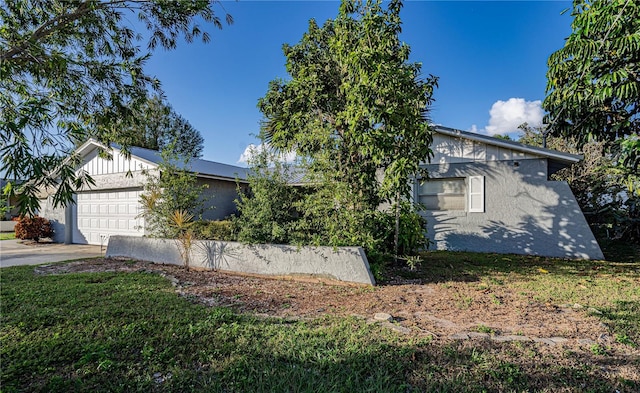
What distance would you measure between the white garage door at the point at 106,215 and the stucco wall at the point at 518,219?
1133 centimetres

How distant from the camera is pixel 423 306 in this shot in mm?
4711

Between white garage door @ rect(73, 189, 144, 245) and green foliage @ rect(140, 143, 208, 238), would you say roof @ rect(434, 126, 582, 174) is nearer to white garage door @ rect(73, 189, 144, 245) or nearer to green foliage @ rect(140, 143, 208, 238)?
green foliage @ rect(140, 143, 208, 238)

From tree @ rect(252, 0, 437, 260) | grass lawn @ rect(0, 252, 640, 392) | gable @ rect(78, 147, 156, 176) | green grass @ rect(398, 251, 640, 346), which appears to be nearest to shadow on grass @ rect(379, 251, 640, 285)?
green grass @ rect(398, 251, 640, 346)

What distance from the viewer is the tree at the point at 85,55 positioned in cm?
423

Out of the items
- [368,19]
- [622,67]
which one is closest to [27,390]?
[368,19]

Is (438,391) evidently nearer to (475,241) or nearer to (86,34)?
(86,34)

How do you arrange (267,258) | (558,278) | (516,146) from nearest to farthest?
1. (558,278)
2. (267,258)
3. (516,146)

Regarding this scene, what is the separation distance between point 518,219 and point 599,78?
453 cm

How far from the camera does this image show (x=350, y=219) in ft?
20.3

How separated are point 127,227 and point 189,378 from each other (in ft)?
38.1

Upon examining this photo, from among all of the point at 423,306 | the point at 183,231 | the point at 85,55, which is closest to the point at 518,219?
the point at 423,306

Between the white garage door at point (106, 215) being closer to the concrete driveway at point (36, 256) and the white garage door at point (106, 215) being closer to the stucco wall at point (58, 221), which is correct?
the stucco wall at point (58, 221)

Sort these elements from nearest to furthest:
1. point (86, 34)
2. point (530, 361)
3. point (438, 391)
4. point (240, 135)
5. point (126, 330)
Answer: point (438, 391)
point (530, 361)
point (126, 330)
point (86, 34)
point (240, 135)

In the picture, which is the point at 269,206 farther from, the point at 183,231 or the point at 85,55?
the point at 85,55
